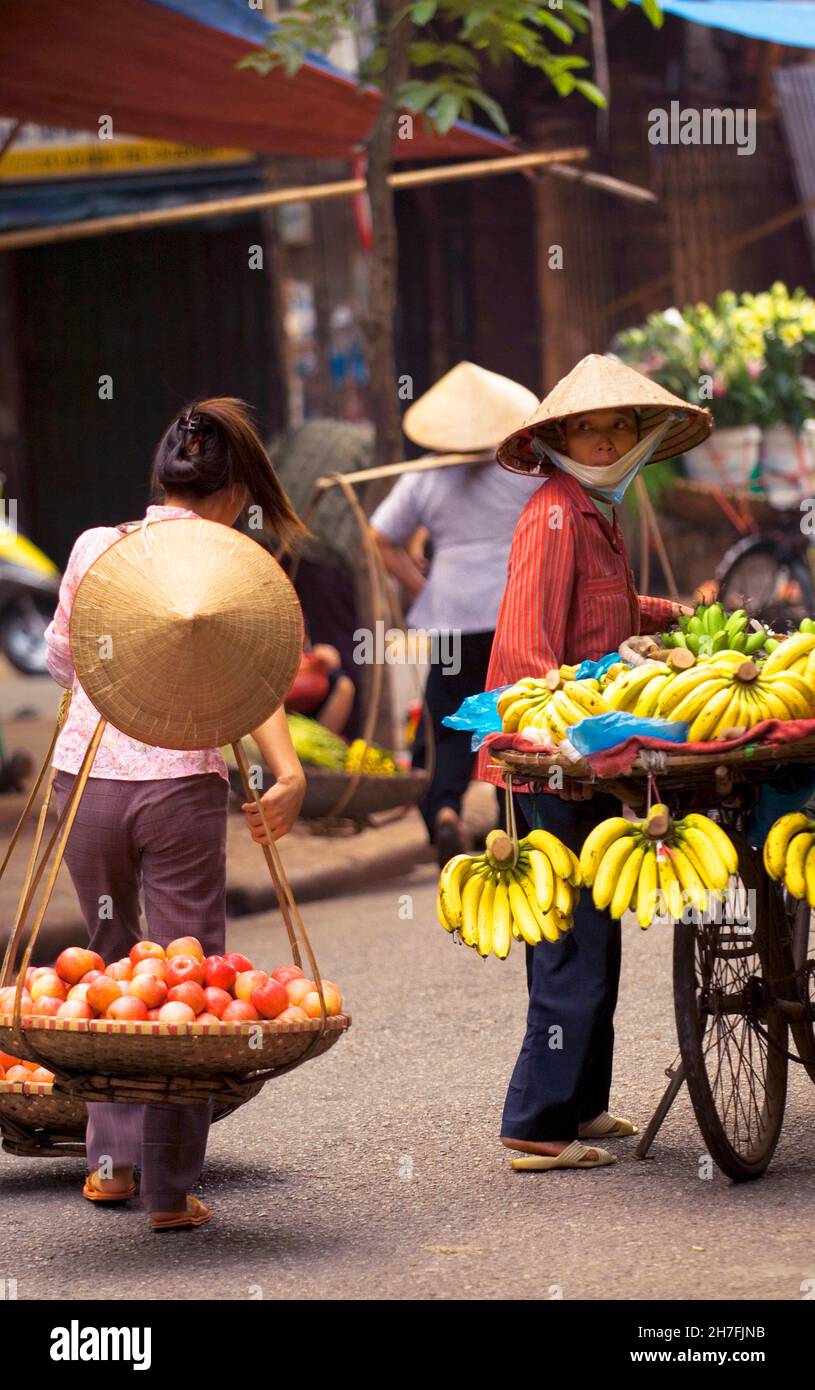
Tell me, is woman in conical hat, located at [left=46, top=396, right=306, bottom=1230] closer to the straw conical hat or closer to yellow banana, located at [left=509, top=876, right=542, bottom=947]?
the straw conical hat

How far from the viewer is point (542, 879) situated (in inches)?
169

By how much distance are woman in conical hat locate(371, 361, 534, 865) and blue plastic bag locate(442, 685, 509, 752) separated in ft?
10.6

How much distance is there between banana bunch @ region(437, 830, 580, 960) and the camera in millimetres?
4293

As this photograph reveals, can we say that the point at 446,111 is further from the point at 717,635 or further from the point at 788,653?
the point at 788,653

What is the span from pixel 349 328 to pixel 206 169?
9.11 metres

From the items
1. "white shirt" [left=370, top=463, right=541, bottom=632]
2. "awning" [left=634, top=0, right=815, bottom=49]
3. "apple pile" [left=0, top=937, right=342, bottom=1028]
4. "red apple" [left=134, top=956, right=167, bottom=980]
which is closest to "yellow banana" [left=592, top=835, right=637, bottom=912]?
"apple pile" [left=0, top=937, right=342, bottom=1028]

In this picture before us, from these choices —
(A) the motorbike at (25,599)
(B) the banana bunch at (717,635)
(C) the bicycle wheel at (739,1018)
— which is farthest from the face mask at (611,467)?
(A) the motorbike at (25,599)

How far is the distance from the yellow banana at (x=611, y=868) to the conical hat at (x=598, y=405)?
41.8 inches

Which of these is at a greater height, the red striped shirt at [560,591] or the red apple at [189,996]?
the red striped shirt at [560,591]

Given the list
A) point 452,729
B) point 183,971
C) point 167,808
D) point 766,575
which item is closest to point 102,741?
point 167,808

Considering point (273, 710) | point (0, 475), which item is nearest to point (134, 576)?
point (273, 710)

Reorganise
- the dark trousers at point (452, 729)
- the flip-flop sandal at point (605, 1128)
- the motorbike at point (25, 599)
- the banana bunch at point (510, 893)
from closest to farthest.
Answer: the banana bunch at point (510, 893) < the flip-flop sandal at point (605, 1128) < the dark trousers at point (452, 729) < the motorbike at point (25, 599)

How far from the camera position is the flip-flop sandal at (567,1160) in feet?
15.1

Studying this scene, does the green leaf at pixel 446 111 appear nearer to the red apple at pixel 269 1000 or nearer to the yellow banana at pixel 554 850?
the yellow banana at pixel 554 850
